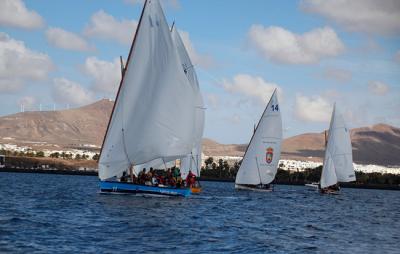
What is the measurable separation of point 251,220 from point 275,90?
5948 cm

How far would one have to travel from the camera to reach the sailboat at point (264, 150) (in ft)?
385

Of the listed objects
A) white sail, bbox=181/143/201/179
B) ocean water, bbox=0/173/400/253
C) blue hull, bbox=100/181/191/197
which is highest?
white sail, bbox=181/143/201/179

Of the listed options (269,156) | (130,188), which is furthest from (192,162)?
(130,188)

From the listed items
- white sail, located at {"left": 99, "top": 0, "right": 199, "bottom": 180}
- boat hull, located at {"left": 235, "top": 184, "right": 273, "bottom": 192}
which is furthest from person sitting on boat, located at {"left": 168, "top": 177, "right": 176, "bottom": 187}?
boat hull, located at {"left": 235, "top": 184, "right": 273, "bottom": 192}

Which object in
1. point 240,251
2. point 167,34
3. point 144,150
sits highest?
point 167,34

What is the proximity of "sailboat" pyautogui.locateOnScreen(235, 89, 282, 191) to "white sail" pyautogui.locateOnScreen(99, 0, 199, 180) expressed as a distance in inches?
1808

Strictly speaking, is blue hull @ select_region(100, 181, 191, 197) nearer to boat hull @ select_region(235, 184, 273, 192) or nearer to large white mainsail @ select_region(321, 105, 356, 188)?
boat hull @ select_region(235, 184, 273, 192)

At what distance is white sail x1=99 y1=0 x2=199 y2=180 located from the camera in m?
72.1

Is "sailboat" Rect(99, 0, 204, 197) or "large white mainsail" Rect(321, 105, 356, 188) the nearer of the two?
"sailboat" Rect(99, 0, 204, 197)

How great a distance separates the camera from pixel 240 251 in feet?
134

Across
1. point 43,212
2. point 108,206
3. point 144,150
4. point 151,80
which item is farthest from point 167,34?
point 43,212

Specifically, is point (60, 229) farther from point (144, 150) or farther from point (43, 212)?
point (144, 150)

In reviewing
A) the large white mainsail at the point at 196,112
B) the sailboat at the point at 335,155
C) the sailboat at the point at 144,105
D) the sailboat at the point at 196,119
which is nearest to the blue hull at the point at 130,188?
the sailboat at the point at 144,105

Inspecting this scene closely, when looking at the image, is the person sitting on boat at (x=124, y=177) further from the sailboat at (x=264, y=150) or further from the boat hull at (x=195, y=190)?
the sailboat at (x=264, y=150)
